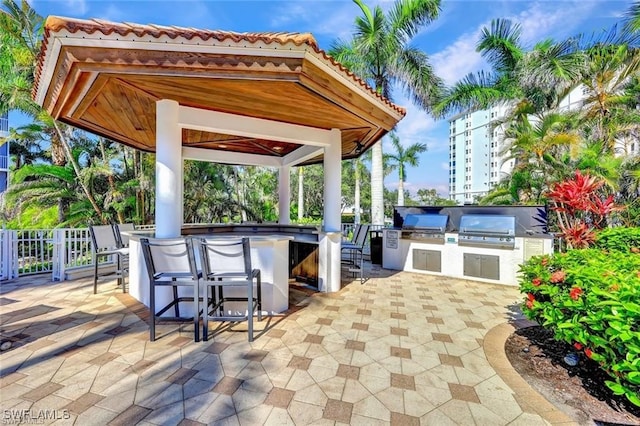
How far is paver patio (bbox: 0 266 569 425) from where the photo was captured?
1.83 meters

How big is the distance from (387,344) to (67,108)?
497 centimetres

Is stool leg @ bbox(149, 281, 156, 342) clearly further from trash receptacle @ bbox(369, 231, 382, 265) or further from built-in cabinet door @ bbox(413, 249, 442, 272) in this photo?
trash receptacle @ bbox(369, 231, 382, 265)

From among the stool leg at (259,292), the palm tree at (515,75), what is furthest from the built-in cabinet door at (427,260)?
the palm tree at (515,75)

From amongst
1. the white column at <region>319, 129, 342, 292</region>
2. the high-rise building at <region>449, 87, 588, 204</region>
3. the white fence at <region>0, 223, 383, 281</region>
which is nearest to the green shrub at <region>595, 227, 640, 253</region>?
the white column at <region>319, 129, 342, 292</region>

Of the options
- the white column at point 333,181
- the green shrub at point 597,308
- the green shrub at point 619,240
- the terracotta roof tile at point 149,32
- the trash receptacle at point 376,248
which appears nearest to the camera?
the green shrub at point 597,308

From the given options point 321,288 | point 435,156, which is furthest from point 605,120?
point 435,156

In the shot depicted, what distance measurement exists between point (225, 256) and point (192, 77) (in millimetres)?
1853

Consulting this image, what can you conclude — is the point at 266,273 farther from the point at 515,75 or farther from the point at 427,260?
the point at 515,75

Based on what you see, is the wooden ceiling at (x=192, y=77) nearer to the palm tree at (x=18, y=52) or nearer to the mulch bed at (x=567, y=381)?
the mulch bed at (x=567, y=381)

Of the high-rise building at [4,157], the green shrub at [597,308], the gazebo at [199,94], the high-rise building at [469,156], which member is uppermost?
the high-rise building at [469,156]

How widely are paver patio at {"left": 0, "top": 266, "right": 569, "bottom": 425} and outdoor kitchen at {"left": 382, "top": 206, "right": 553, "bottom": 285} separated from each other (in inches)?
67.1

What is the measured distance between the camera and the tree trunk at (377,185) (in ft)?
30.0

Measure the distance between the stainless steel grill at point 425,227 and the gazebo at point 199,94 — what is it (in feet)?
7.00

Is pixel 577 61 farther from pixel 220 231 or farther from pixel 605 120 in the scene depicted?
pixel 220 231
